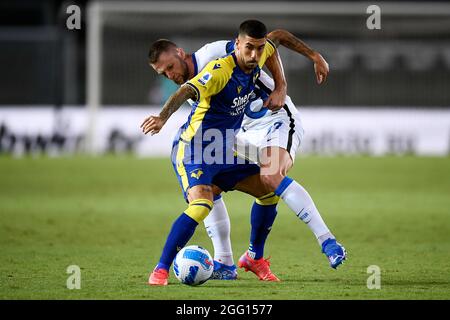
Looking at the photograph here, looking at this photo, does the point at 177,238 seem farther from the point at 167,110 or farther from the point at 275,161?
the point at 275,161

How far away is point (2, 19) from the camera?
28391 millimetres

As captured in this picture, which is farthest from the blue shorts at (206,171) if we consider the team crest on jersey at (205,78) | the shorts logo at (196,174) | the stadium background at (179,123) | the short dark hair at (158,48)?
the stadium background at (179,123)

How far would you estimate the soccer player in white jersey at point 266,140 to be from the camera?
7051mm

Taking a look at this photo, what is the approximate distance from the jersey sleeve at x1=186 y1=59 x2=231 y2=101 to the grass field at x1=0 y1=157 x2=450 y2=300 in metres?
1.41

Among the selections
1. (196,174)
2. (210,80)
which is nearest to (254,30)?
(210,80)

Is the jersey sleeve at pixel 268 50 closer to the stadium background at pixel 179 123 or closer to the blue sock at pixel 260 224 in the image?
the blue sock at pixel 260 224

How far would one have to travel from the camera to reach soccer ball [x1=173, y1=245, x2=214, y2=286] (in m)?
6.76

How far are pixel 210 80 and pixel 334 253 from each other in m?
1.54

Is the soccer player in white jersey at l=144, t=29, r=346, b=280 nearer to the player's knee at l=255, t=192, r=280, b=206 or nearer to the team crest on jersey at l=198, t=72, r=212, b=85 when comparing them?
the player's knee at l=255, t=192, r=280, b=206

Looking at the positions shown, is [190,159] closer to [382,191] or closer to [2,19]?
[382,191]

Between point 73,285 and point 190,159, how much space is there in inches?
49.8

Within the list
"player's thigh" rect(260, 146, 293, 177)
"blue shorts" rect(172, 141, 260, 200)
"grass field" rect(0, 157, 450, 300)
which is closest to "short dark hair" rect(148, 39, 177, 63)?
"blue shorts" rect(172, 141, 260, 200)

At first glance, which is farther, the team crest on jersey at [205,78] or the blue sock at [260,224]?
the blue sock at [260,224]
